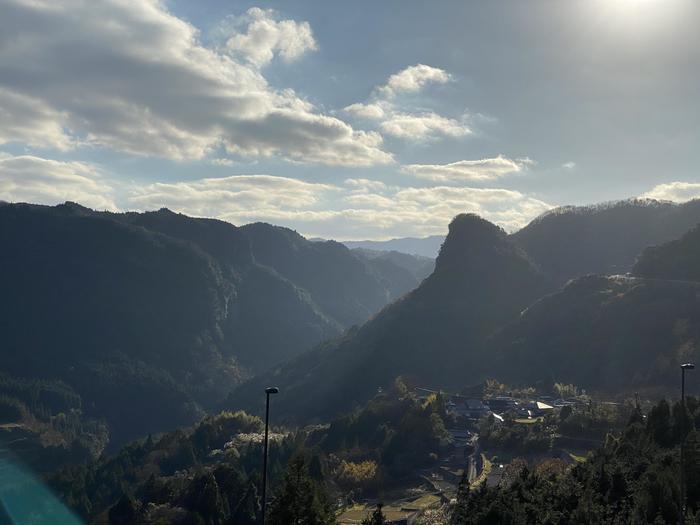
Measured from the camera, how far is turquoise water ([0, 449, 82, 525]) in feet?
348

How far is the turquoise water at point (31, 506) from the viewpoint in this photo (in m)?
106

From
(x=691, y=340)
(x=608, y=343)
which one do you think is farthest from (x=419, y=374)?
(x=691, y=340)

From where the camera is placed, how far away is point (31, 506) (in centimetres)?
11656

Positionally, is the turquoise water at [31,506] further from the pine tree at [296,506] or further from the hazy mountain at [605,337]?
the hazy mountain at [605,337]

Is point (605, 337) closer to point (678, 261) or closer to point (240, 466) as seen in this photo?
point (678, 261)

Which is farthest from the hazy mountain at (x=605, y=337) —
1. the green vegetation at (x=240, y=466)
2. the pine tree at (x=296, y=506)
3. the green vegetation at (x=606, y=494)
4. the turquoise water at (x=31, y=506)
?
the pine tree at (x=296, y=506)

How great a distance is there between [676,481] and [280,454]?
243 ft

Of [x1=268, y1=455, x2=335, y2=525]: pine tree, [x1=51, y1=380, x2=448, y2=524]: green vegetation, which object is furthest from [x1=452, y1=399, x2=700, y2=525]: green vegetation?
[x1=268, y1=455, x2=335, y2=525]: pine tree

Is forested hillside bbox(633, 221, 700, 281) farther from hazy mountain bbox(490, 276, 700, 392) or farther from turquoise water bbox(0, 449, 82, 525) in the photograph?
turquoise water bbox(0, 449, 82, 525)

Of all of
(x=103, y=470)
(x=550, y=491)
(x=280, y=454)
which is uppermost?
(x=550, y=491)

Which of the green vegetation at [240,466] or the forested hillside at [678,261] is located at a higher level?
the forested hillside at [678,261]

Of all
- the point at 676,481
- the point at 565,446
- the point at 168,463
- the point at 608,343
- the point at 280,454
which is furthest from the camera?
the point at 608,343

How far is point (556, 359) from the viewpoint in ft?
541

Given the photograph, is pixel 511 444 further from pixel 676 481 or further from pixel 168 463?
pixel 168 463
